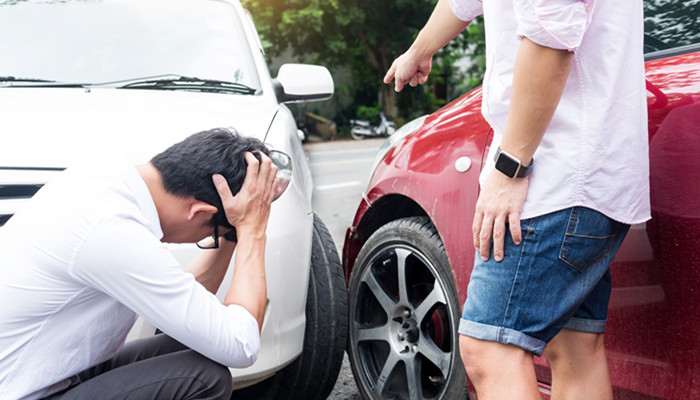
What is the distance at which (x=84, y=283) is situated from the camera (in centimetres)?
160

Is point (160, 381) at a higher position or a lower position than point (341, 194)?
higher

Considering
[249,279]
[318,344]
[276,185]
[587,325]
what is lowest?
[318,344]

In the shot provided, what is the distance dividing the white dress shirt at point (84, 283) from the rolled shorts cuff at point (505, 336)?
574 millimetres

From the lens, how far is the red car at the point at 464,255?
1.61 meters

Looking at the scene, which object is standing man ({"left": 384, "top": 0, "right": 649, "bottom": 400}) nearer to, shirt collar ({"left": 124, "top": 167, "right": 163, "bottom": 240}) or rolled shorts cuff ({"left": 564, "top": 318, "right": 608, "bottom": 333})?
rolled shorts cuff ({"left": 564, "top": 318, "right": 608, "bottom": 333})

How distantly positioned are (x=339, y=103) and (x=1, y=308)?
1113 inches

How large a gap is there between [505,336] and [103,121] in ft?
4.83

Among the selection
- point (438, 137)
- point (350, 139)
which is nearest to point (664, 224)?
point (438, 137)

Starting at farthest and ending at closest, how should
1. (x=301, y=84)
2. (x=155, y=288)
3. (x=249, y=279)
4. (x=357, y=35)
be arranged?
(x=357, y=35) → (x=301, y=84) → (x=249, y=279) → (x=155, y=288)

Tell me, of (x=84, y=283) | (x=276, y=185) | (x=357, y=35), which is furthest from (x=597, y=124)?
(x=357, y=35)

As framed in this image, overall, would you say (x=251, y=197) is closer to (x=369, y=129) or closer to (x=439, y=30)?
(x=439, y=30)

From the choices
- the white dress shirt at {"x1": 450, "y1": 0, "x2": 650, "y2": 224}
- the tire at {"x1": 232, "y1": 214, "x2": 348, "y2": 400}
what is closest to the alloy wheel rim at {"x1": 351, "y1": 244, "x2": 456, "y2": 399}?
the tire at {"x1": 232, "y1": 214, "x2": 348, "y2": 400}

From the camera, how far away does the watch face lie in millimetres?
1386

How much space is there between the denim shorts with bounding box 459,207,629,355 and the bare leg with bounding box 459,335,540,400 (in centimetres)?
3
